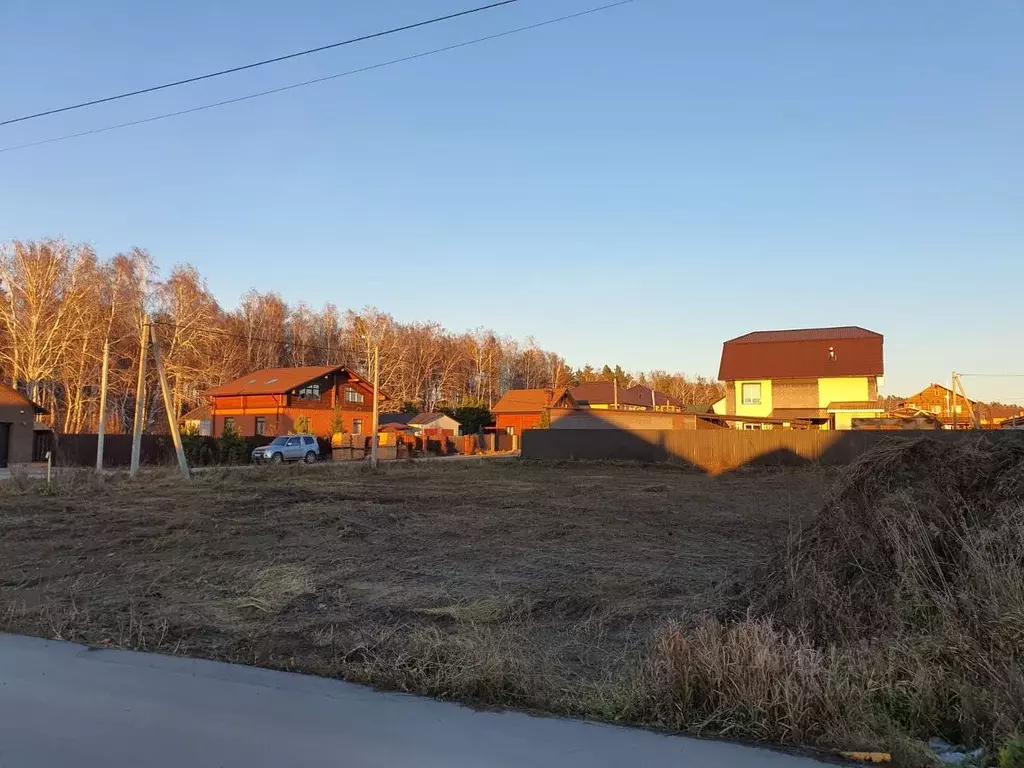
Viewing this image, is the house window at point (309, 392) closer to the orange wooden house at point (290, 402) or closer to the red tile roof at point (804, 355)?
the orange wooden house at point (290, 402)

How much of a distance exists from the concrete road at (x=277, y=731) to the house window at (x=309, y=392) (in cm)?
5458

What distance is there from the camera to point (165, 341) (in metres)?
59.8

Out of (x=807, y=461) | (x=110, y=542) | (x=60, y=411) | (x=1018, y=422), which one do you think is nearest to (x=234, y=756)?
(x=110, y=542)

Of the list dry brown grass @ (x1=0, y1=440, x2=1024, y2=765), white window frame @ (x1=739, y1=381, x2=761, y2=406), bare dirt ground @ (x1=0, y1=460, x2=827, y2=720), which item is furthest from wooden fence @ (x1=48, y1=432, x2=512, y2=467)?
dry brown grass @ (x1=0, y1=440, x2=1024, y2=765)

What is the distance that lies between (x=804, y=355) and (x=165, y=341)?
1882 inches

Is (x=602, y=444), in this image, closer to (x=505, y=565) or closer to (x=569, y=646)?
(x=505, y=565)

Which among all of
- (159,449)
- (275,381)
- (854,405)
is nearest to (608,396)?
(854,405)

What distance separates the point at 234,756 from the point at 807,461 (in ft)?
99.8

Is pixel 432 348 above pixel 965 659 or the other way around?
above

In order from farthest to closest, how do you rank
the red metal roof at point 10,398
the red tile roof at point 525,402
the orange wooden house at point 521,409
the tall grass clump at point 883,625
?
1. the red tile roof at point 525,402
2. the orange wooden house at point 521,409
3. the red metal roof at point 10,398
4. the tall grass clump at point 883,625

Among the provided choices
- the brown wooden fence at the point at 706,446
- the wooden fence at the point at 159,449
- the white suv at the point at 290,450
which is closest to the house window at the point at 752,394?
the brown wooden fence at the point at 706,446

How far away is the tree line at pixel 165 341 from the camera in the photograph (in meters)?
49.3

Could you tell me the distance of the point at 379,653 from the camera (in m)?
5.73

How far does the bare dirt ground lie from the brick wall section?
31.5 m
